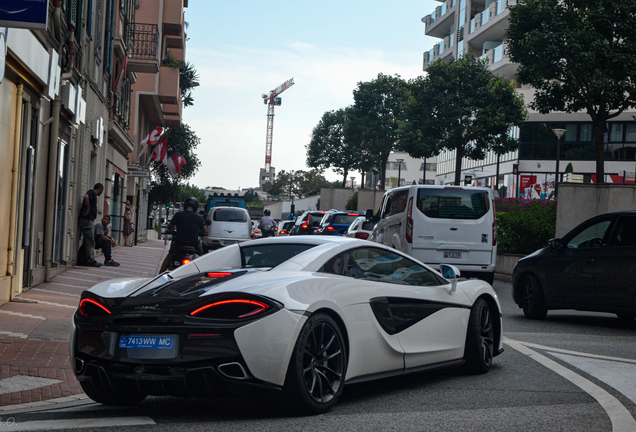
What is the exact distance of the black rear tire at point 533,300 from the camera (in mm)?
12133

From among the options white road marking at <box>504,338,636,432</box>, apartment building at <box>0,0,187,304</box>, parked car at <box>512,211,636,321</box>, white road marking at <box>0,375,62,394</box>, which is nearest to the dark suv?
apartment building at <box>0,0,187,304</box>

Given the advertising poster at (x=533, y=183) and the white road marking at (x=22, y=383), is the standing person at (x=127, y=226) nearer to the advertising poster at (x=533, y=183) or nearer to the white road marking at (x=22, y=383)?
the white road marking at (x=22, y=383)

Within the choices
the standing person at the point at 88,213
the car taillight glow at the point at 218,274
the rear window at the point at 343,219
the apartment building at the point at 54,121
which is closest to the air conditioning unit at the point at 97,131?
the apartment building at the point at 54,121

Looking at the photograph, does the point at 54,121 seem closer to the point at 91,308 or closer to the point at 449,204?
the point at 449,204

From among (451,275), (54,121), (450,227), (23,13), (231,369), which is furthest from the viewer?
(450,227)

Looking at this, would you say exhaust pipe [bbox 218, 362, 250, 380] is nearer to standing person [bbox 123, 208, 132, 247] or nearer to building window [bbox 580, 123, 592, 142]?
standing person [bbox 123, 208, 132, 247]

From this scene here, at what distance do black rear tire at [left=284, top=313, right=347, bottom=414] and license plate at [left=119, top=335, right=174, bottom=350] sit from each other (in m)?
0.77

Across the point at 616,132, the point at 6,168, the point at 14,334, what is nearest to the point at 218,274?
the point at 14,334

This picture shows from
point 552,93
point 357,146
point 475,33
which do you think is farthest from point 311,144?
point 552,93

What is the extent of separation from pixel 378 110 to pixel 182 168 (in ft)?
98.3

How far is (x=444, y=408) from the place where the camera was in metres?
5.84

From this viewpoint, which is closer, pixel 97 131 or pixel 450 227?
pixel 450 227

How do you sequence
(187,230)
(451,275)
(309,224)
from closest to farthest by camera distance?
(451,275) → (187,230) → (309,224)

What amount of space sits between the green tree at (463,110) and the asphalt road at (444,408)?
41024 millimetres
